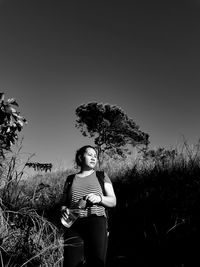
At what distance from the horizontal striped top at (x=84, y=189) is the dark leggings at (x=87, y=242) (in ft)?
0.26

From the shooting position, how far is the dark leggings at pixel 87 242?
2500 mm

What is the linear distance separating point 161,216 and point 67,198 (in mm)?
1847

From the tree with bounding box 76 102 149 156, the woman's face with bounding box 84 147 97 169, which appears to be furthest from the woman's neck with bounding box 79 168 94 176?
the tree with bounding box 76 102 149 156

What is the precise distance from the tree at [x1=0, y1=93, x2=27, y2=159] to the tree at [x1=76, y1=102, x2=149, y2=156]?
86.6 ft

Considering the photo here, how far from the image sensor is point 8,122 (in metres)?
4.49

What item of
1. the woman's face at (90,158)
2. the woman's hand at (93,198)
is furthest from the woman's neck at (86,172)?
the woman's hand at (93,198)

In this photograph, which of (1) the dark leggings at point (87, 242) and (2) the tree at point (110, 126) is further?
(2) the tree at point (110, 126)

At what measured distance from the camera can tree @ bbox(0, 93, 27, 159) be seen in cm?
445

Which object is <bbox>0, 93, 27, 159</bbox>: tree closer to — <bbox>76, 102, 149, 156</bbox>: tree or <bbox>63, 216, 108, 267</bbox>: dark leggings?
<bbox>63, 216, 108, 267</bbox>: dark leggings

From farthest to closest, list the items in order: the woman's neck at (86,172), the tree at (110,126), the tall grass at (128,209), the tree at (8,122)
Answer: the tree at (110,126) < the tree at (8,122) < the tall grass at (128,209) < the woman's neck at (86,172)

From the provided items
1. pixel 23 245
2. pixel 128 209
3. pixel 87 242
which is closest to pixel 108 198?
pixel 87 242

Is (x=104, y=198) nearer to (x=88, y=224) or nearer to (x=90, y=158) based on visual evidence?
(x=88, y=224)

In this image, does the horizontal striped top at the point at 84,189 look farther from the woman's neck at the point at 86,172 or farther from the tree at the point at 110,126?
the tree at the point at 110,126

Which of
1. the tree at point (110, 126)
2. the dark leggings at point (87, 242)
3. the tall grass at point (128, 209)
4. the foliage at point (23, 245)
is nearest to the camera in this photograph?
the dark leggings at point (87, 242)
